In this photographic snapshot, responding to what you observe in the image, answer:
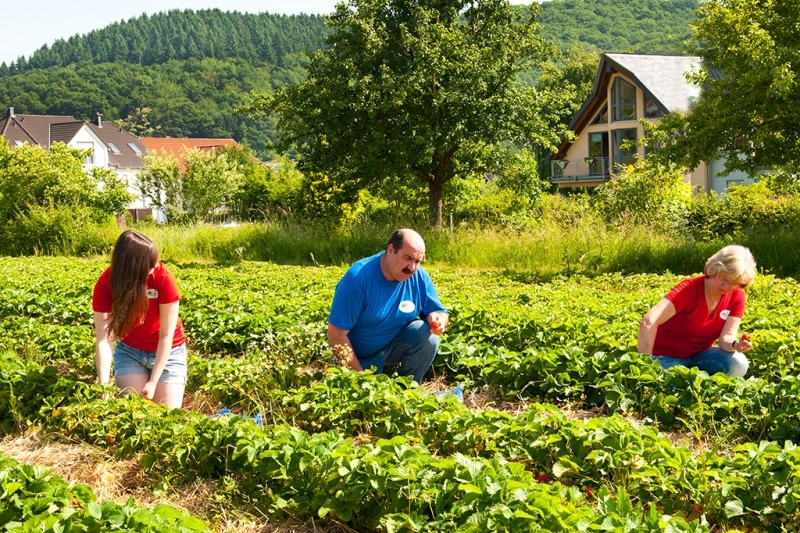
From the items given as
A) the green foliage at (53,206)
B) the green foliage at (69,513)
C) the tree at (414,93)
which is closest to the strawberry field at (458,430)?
the green foliage at (69,513)

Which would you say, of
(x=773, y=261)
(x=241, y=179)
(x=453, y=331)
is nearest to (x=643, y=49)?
(x=241, y=179)

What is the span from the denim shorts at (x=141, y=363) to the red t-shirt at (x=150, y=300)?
49 millimetres

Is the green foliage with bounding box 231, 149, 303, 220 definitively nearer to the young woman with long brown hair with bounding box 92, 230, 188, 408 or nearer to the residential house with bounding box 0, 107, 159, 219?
the residential house with bounding box 0, 107, 159, 219

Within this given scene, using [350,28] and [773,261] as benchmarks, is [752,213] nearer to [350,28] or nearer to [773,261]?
[773,261]

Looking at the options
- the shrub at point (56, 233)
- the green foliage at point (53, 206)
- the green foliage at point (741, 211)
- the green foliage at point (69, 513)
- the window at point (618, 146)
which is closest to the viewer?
the green foliage at point (69, 513)

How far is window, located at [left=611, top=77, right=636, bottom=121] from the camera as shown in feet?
125

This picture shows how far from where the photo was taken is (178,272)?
14312mm

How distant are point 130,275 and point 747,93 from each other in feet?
38.6

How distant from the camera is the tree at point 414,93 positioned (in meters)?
17.4

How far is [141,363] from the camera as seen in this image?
19.0 ft

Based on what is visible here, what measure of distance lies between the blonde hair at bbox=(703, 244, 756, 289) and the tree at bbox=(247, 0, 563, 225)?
11724mm

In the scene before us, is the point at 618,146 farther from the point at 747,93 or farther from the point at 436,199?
the point at 747,93

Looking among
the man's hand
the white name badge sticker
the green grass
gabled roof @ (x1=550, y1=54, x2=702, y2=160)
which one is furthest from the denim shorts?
gabled roof @ (x1=550, y1=54, x2=702, y2=160)

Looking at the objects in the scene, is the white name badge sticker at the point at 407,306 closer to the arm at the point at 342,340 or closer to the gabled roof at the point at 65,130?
the arm at the point at 342,340
